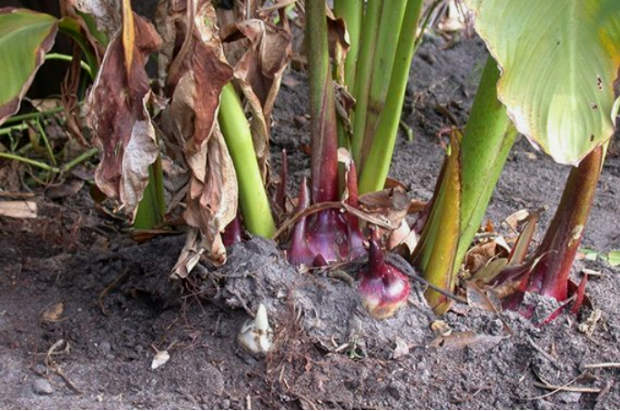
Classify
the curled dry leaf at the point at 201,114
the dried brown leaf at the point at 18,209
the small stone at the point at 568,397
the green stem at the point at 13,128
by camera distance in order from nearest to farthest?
the curled dry leaf at the point at 201,114, the small stone at the point at 568,397, the dried brown leaf at the point at 18,209, the green stem at the point at 13,128

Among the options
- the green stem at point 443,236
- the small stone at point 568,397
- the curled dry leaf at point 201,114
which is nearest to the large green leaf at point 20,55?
the curled dry leaf at point 201,114

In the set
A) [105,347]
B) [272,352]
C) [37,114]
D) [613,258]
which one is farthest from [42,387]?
[613,258]

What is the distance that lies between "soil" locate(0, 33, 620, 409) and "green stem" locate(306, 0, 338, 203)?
13 centimetres

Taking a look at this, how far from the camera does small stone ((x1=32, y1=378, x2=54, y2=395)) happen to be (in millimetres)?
1126

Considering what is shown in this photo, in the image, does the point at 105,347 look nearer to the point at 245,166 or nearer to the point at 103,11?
the point at 245,166

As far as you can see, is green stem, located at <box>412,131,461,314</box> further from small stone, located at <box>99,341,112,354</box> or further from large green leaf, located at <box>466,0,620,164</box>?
small stone, located at <box>99,341,112,354</box>

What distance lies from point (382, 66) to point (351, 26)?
0.09m

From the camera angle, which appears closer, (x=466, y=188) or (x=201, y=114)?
(x=201, y=114)

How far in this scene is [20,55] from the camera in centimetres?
114

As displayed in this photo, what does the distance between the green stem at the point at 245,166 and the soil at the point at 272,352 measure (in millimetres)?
39

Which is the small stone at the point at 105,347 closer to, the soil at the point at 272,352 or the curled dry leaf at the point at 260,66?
the soil at the point at 272,352

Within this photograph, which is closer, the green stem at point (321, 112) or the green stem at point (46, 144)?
the green stem at point (321, 112)

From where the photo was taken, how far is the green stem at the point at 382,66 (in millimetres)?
1316

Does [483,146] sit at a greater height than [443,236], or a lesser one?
greater
